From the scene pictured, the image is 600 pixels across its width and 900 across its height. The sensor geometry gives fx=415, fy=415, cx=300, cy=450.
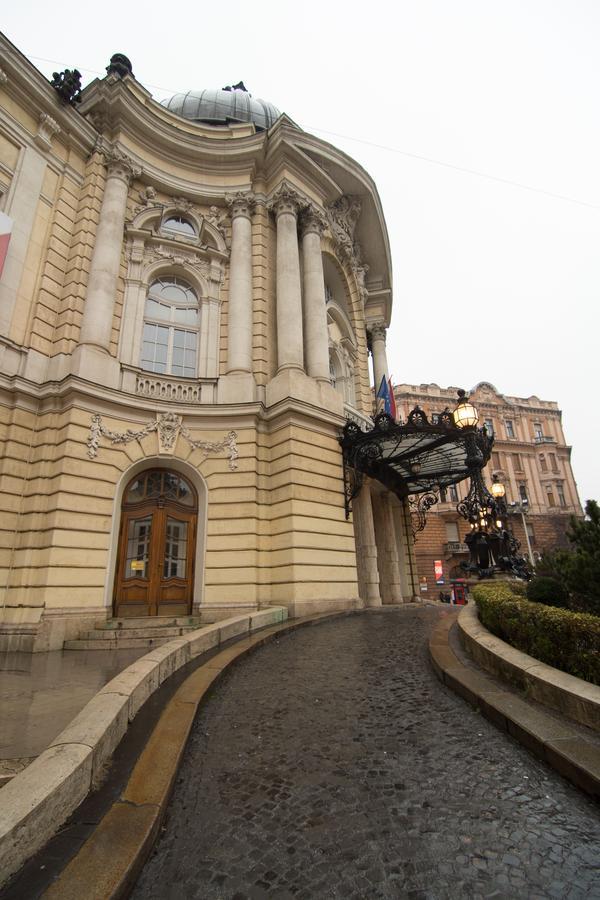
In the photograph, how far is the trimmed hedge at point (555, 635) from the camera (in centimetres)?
385

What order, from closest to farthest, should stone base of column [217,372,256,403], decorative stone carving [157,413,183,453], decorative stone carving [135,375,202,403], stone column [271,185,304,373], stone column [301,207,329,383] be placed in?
decorative stone carving [157,413,183,453] → decorative stone carving [135,375,202,403] → stone base of column [217,372,256,403] → stone column [271,185,304,373] → stone column [301,207,329,383]

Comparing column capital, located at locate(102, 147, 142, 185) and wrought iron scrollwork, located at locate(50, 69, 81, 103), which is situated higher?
wrought iron scrollwork, located at locate(50, 69, 81, 103)

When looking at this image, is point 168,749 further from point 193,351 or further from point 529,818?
point 193,351

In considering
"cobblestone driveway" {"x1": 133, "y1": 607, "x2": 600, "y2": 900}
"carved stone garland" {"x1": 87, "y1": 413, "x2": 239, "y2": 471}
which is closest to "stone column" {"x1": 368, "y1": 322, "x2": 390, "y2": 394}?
"carved stone garland" {"x1": 87, "y1": 413, "x2": 239, "y2": 471}

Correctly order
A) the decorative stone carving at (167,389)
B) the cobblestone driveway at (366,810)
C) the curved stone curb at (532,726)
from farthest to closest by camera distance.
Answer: the decorative stone carving at (167,389), the curved stone curb at (532,726), the cobblestone driveway at (366,810)

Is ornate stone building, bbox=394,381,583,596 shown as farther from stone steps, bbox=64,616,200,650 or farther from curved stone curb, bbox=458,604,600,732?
curved stone curb, bbox=458,604,600,732

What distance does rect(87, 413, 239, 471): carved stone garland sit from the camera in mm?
10797

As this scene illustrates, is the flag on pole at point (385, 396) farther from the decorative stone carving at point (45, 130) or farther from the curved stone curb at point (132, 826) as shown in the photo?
the curved stone curb at point (132, 826)

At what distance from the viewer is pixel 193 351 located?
1403 centimetres

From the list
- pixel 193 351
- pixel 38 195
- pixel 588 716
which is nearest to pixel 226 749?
pixel 588 716

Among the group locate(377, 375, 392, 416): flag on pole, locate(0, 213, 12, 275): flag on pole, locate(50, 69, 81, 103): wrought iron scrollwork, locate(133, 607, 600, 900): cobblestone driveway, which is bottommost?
locate(133, 607, 600, 900): cobblestone driveway

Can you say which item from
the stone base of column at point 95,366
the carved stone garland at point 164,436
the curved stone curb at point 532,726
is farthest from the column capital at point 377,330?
the curved stone curb at point 532,726

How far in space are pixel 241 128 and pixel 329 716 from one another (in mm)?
→ 20477

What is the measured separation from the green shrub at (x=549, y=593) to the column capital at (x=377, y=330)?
1896 centimetres
